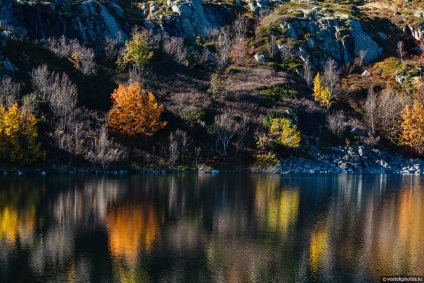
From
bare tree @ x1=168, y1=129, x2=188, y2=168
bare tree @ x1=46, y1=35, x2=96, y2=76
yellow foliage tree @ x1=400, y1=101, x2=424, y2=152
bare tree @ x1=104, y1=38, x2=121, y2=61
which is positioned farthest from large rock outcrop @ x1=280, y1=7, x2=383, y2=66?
bare tree @ x1=46, y1=35, x2=96, y2=76

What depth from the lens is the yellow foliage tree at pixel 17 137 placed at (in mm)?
76125

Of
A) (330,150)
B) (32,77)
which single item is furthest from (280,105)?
(32,77)

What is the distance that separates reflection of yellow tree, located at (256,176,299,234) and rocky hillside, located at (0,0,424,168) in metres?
30.3

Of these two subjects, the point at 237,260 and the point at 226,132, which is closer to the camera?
the point at 237,260

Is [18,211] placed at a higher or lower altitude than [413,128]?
lower

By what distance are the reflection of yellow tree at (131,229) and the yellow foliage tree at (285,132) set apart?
57175 millimetres

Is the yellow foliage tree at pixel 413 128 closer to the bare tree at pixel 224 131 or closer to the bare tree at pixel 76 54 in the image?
the bare tree at pixel 224 131

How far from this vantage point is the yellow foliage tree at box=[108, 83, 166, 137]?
93875 mm

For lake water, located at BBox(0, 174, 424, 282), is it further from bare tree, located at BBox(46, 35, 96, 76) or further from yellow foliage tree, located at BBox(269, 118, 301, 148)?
bare tree, located at BBox(46, 35, 96, 76)

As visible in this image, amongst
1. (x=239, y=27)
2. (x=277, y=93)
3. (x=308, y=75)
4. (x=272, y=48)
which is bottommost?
(x=277, y=93)

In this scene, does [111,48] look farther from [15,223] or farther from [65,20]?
[15,223]

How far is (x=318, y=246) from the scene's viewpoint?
117ft

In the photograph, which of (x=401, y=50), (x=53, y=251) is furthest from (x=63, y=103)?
(x=401, y=50)

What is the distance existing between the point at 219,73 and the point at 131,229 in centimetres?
9712
